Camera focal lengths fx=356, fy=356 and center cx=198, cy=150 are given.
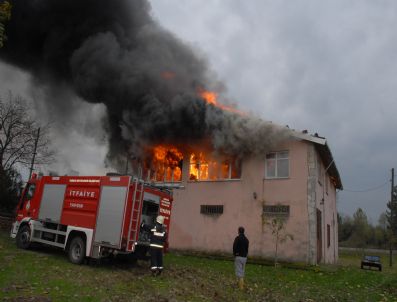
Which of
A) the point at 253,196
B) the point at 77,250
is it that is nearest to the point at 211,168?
the point at 253,196

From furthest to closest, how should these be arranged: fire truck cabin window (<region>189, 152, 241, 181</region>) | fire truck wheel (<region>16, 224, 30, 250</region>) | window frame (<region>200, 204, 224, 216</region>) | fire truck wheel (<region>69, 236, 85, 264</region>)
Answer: fire truck cabin window (<region>189, 152, 241, 181</region>) < window frame (<region>200, 204, 224, 216</region>) < fire truck wheel (<region>16, 224, 30, 250</region>) < fire truck wheel (<region>69, 236, 85, 264</region>)

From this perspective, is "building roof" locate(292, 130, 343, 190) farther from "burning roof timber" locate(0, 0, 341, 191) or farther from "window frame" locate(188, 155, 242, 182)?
"window frame" locate(188, 155, 242, 182)

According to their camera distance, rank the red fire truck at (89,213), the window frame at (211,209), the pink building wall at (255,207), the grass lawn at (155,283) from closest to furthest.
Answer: the grass lawn at (155,283), the red fire truck at (89,213), the pink building wall at (255,207), the window frame at (211,209)

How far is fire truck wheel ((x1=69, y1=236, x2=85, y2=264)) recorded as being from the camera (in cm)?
1084

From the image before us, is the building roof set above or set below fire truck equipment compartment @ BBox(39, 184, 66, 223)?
above

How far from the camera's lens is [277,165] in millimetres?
17125

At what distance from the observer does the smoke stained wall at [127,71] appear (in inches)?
685

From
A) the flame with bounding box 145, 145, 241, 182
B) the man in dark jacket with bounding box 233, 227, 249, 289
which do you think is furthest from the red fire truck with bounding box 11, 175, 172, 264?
the flame with bounding box 145, 145, 241, 182

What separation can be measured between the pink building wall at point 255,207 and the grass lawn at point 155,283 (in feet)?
7.89

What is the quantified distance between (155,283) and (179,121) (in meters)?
10.1

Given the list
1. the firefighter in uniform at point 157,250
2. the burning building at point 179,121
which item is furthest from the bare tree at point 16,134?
the firefighter in uniform at point 157,250

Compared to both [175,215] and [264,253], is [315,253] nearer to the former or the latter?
[264,253]

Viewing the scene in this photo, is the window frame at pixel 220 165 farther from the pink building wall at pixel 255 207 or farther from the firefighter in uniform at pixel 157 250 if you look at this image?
the firefighter in uniform at pixel 157 250

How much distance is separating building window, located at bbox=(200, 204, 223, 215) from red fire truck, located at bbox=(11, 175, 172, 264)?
611 cm
